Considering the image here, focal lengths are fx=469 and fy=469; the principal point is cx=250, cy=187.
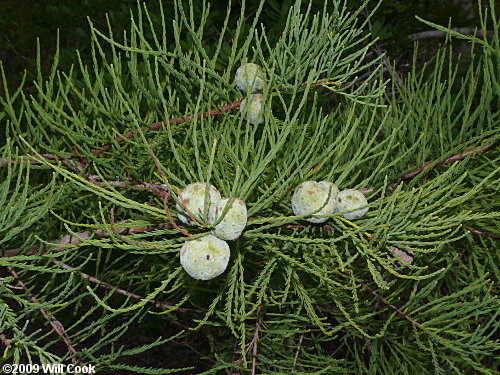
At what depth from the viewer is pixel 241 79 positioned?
0.94 m

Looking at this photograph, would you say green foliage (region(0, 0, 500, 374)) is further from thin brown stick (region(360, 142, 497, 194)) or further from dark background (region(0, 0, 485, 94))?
dark background (region(0, 0, 485, 94))

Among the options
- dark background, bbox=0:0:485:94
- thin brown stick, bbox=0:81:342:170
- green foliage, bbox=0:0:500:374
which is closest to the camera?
green foliage, bbox=0:0:500:374

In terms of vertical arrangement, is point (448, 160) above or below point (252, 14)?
above

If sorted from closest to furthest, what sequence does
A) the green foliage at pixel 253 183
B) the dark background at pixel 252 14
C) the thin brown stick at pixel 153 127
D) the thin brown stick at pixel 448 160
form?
the green foliage at pixel 253 183 < the thin brown stick at pixel 153 127 < the thin brown stick at pixel 448 160 < the dark background at pixel 252 14

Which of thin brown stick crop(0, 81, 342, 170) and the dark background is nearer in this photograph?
thin brown stick crop(0, 81, 342, 170)

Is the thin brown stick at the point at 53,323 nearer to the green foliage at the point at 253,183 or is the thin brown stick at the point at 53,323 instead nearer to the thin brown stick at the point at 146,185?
the green foliage at the point at 253,183

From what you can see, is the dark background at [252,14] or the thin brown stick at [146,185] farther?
the dark background at [252,14]

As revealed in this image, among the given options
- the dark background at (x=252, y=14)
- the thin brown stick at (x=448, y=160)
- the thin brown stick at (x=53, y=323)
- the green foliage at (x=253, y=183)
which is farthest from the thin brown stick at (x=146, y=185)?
the dark background at (x=252, y=14)

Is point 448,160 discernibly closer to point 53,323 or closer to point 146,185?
point 146,185

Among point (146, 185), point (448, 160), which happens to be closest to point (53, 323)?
point (146, 185)

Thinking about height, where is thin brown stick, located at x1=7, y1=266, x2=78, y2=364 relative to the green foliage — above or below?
below

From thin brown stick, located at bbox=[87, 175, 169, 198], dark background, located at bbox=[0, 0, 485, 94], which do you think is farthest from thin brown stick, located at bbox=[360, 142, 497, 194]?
dark background, located at bbox=[0, 0, 485, 94]

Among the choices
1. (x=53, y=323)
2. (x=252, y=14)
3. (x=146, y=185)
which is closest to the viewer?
(x=146, y=185)

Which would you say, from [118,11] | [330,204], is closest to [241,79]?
[330,204]
